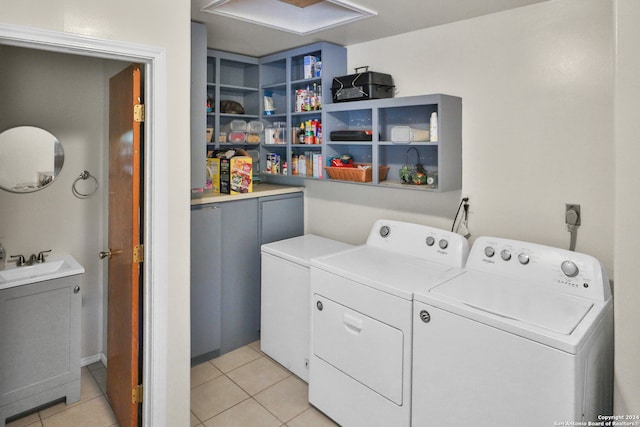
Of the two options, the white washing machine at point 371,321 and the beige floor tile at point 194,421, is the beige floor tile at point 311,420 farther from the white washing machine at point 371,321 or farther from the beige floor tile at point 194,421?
the beige floor tile at point 194,421

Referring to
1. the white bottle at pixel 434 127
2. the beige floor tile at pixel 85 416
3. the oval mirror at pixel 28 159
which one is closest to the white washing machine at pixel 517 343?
the white bottle at pixel 434 127

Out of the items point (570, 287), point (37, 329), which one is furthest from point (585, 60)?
point (37, 329)

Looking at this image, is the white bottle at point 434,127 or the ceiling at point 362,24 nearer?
the ceiling at point 362,24

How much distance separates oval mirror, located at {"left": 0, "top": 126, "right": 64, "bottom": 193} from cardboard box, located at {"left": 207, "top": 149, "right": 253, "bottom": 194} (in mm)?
1006

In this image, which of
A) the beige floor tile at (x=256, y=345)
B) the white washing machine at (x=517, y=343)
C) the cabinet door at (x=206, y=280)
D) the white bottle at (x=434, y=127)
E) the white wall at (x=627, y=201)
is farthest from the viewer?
the beige floor tile at (x=256, y=345)

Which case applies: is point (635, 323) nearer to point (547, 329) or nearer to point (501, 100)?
point (547, 329)

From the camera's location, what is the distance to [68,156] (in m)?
2.73

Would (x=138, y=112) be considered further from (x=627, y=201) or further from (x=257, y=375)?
(x=627, y=201)

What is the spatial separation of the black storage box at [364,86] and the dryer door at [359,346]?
4.56ft

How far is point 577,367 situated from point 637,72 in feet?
3.34

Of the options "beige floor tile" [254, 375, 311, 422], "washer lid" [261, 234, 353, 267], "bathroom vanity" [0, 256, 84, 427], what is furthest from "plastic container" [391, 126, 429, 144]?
"bathroom vanity" [0, 256, 84, 427]

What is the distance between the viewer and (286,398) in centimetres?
→ 261

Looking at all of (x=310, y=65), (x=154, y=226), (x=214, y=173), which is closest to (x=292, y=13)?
(x=310, y=65)

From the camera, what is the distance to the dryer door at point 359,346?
2.01 metres
